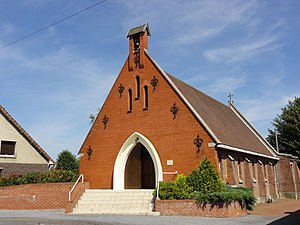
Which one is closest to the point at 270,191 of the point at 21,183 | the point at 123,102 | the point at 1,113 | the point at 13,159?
the point at 123,102

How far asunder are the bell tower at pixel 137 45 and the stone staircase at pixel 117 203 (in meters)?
9.03

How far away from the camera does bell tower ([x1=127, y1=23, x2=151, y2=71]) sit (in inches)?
941

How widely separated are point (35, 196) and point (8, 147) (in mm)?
11314

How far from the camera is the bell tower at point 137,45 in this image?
2389cm

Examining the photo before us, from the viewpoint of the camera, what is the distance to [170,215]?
1639 cm

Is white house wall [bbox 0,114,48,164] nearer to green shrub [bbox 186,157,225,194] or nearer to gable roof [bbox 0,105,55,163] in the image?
gable roof [bbox 0,105,55,163]

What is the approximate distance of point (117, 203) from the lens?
18.7m

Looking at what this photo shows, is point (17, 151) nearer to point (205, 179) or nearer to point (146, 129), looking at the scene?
point (146, 129)

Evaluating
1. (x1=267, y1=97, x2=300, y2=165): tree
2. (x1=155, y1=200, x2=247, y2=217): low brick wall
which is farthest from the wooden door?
(x1=267, y1=97, x2=300, y2=165): tree

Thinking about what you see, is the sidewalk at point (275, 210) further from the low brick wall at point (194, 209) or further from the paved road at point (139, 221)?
the paved road at point (139, 221)

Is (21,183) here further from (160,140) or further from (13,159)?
(160,140)

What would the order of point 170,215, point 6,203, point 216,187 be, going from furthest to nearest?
point 6,203
point 216,187
point 170,215

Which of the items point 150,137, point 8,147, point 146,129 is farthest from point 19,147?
point 150,137

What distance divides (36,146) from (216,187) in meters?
20.6
